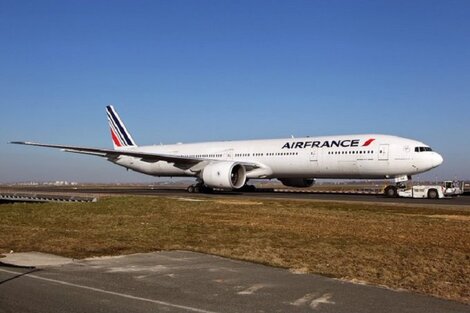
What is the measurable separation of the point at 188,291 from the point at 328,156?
3105cm

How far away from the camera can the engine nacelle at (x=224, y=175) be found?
3925 centimetres

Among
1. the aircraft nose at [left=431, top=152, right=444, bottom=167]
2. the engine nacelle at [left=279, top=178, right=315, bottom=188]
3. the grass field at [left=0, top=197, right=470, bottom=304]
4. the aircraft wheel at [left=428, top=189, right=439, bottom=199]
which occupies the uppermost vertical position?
the aircraft nose at [left=431, top=152, right=444, bottom=167]

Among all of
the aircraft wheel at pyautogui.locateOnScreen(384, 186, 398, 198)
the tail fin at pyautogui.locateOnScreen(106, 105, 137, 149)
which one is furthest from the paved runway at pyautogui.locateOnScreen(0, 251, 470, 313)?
the tail fin at pyautogui.locateOnScreen(106, 105, 137, 149)

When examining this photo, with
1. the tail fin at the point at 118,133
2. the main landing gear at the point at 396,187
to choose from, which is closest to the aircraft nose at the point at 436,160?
the main landing gear at the point at 396,187

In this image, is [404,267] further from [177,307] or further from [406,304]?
[177,307]

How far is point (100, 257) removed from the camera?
12.1 meters

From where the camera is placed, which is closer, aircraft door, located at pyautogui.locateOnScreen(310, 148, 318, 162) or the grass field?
the grass field

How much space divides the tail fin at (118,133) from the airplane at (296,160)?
6354 millimetres

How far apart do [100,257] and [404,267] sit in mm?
6858

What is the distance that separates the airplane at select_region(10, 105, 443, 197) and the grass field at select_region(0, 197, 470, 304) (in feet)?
32.2

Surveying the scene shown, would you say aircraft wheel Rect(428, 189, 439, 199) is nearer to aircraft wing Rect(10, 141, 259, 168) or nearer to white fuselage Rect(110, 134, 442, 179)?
white fuselage Rect(110, 134, 442, 179)

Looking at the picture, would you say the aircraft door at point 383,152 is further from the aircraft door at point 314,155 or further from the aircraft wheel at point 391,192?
the aircraft door at point 314,155

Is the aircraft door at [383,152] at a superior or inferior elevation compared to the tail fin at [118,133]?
inferior

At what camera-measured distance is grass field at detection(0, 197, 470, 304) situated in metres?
10.9
